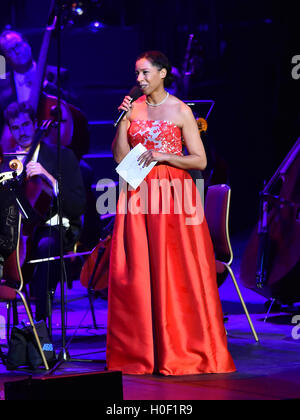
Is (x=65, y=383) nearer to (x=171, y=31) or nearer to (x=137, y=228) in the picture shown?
(x=137, y=228)

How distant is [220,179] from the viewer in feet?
20.8

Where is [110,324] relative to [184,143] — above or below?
below

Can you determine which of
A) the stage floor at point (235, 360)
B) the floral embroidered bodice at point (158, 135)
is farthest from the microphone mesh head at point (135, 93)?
the stage floor at point (235, 360)

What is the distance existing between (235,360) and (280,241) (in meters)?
1.20

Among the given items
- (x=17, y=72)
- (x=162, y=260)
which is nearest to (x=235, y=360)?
(x=162, y=260)

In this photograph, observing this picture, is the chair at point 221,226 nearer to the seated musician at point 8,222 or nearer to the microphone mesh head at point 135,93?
the microphone mesh head at point 135,93

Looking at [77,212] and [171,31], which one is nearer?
[77,212]

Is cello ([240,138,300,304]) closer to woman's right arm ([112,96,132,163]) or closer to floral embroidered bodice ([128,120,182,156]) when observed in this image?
floral embroidered bodice ([128,120,182,156])

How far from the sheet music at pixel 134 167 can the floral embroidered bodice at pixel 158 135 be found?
9cm

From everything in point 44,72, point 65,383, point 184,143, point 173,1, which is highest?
point 173,1

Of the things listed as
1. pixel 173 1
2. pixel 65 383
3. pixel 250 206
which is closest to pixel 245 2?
pixel 173 1

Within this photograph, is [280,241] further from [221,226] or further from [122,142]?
[122,142]

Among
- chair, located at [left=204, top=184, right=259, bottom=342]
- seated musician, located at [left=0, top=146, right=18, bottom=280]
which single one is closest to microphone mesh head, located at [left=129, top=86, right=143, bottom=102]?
seated musician, located at [left=0, top=146, right=18, bottom=280]
